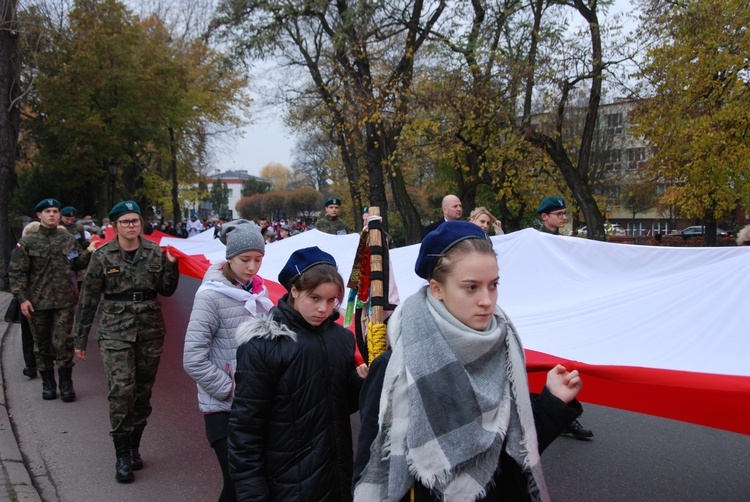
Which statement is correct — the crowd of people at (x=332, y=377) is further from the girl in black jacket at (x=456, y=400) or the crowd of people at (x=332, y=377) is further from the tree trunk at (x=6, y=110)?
the tree trunk at (x=6, y=110)

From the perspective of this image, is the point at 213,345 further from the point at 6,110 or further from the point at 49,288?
the point at 6,110

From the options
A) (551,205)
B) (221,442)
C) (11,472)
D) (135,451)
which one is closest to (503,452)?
(221,442)

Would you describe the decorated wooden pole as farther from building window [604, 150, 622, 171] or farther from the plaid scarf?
building window [604, 150, 622, 171]

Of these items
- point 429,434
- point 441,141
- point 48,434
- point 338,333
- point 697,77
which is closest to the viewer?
point 429,434

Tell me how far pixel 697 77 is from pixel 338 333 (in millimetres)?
14839

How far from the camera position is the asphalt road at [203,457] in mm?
4766

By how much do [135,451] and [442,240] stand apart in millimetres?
4183

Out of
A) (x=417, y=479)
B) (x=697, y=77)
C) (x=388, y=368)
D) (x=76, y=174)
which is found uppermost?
(x=697, y=77)

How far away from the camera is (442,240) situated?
2008 millimetres

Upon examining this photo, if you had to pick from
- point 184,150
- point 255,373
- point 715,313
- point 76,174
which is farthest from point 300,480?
point 184,150

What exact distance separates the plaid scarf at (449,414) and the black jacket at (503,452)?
39mm

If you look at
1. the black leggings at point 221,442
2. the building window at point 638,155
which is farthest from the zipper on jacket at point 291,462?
the building window at point 638,155

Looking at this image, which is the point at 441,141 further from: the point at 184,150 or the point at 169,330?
the point at 184,150

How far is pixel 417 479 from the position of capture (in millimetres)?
1806
